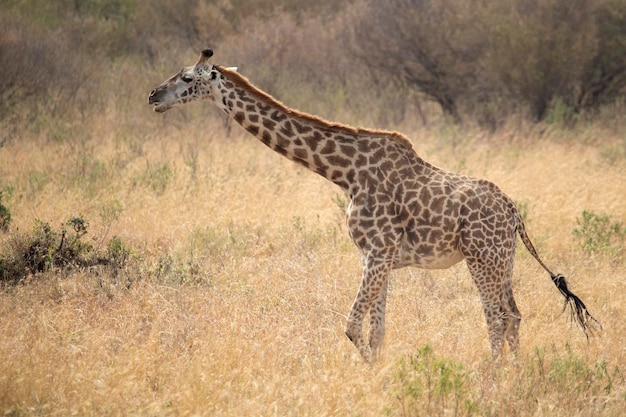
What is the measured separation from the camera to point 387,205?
6438 millimetres

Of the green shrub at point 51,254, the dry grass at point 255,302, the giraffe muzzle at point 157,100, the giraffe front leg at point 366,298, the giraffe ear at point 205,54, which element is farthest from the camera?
the green shrub at point 51,254

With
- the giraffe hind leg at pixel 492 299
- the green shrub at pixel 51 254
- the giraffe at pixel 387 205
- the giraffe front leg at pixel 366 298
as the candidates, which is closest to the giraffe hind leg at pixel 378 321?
the giraffe at pixel 387 205

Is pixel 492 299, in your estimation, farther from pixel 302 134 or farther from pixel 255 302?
pixel 255 302

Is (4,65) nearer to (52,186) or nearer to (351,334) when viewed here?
(52,186)

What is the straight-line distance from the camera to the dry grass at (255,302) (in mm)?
5465

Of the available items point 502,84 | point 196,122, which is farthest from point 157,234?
point 502,84

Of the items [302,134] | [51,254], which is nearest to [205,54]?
[302,134]

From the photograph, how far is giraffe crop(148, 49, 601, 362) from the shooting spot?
6.32 metres

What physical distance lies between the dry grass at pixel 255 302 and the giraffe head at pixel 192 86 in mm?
1657

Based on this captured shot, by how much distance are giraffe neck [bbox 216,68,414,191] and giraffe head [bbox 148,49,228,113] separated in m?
0.10

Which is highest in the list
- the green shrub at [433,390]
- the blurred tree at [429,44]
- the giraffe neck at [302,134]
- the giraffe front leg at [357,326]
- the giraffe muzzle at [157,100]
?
the blurred tree at [429,44]

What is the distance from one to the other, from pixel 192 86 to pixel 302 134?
94cm

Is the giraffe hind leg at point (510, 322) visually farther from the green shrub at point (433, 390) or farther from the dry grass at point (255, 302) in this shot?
the green shrub at point (433, 390)

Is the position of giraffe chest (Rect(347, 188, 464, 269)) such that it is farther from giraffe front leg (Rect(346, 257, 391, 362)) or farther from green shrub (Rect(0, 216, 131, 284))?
green shrub (Rect(0, 216, 131, 284))
